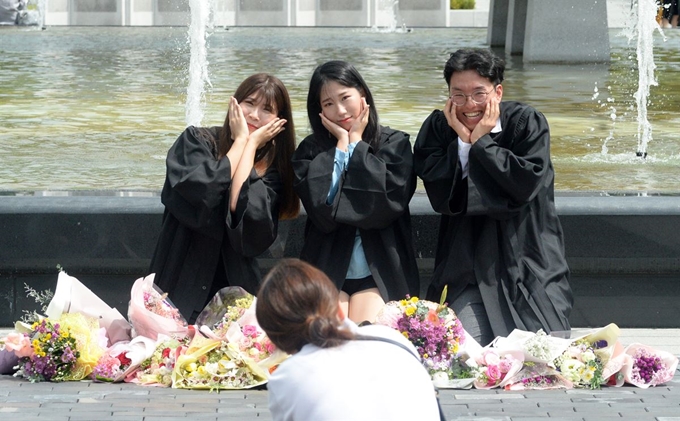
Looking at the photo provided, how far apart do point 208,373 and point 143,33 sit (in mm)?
23349

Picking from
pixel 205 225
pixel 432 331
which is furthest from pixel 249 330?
pixel 432 331

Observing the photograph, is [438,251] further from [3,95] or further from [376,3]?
[376,3]

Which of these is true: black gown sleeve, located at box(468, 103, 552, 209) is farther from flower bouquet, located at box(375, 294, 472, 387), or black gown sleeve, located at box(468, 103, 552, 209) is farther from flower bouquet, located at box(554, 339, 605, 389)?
flower bouquet, located at box(554, 339, 605, 389)

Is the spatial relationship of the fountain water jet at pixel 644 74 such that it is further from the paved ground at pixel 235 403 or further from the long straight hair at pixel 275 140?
the paved ground at pixel 235 403

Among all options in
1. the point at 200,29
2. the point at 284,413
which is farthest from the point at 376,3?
the point at 284,413

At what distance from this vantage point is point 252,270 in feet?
17.0

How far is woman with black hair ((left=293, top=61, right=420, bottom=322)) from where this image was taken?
502cm

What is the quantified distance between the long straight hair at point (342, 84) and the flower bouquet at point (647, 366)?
Result: 4.74 feet

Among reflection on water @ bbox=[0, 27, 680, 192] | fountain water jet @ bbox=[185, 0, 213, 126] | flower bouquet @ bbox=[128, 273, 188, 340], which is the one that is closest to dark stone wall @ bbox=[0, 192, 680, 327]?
flower bouquet @ bbox=[128, 273, 188, 340]

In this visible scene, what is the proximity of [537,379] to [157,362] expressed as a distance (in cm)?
156

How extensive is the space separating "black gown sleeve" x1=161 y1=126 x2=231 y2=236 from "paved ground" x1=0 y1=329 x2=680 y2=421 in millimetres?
775

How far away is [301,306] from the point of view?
2.61 m

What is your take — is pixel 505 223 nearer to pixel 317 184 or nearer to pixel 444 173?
pixel 444 173

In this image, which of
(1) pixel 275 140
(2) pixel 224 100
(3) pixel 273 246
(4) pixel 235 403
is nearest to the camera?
(4) pixel 235 403
